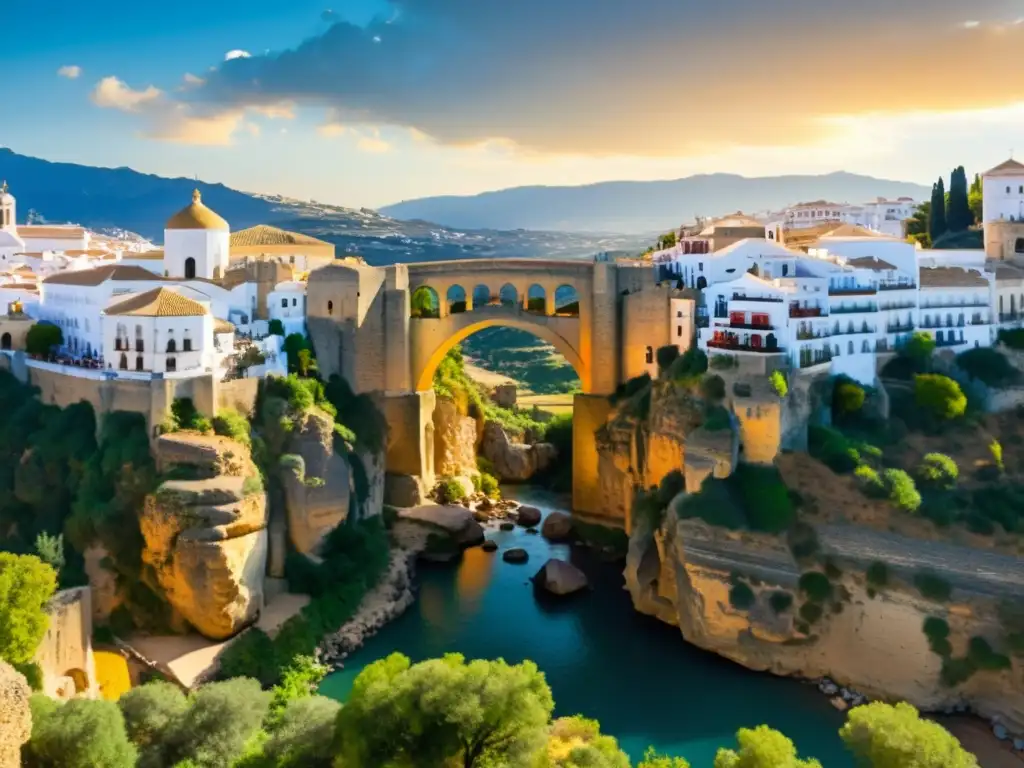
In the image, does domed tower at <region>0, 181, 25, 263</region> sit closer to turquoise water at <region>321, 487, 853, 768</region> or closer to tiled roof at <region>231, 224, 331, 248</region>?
tiled roof at <region>231, 224, 331, 248</region>

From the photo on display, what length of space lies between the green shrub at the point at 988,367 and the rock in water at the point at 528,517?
488 inches

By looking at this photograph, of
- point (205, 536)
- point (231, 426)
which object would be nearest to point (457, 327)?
point (231, 426)

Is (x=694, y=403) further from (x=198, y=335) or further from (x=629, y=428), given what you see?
(x=198, y=335)

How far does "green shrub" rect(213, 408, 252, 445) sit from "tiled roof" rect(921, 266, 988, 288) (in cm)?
1749

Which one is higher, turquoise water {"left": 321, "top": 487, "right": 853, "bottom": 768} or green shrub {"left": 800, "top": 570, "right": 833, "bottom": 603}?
green shrub {"left": 800, "top": 570, "right": 833, "bottom": 603}

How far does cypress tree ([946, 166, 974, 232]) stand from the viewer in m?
34.8

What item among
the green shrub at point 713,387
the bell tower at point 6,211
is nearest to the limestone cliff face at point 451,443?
the green shrub at point 713,387

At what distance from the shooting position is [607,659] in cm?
2142

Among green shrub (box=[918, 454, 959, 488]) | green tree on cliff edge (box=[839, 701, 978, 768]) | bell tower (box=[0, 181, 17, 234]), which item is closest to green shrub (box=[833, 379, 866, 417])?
green shrub (box=[918, 454, 959, 488])

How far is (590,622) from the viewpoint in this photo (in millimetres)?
23328

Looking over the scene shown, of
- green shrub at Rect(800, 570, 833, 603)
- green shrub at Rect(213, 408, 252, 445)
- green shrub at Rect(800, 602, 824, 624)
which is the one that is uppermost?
green shrub at Rect(213, 408, 252, 445)

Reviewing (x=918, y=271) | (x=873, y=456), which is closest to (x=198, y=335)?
(x=873, y=456)

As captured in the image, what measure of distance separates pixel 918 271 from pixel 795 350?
6.51m

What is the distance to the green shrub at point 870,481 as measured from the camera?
21.1 meters
